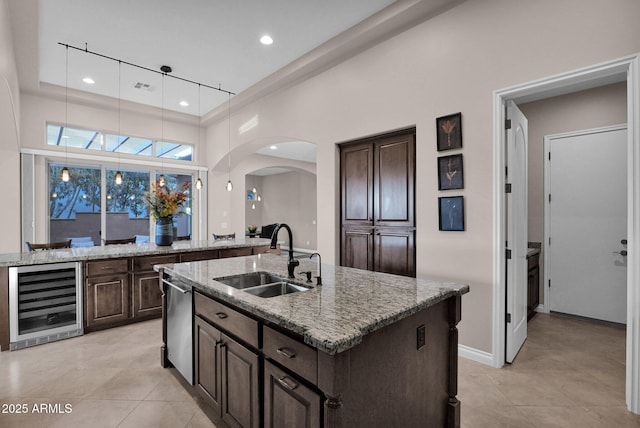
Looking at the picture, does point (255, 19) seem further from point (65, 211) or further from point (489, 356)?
point (65, 211)

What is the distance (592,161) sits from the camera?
389cm

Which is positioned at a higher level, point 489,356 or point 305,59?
point 305,59

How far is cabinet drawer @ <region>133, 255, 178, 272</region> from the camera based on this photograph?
12.5 feet

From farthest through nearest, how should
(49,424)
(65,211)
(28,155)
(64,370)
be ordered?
(65,211) → (28,155) → (64,370) → (49,424)

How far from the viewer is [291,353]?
1.33 m

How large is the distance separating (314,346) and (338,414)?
266 mm

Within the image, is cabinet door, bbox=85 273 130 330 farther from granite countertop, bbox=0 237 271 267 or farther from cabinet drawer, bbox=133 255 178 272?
granite countertop, bbox=0 237 271 267

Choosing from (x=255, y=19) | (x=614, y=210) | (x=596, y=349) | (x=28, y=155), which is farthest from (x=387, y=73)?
(x=28, y=155)

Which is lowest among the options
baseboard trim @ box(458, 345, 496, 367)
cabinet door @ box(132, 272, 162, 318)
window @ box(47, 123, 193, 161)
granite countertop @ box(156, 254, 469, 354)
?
baseboard trim @ box(458, 345, 496, 367)

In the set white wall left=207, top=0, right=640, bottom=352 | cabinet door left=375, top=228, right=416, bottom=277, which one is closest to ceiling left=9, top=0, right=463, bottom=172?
white wall left=207, top=0, right=640, bottom=352

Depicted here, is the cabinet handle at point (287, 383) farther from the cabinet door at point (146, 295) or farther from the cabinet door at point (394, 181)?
the cabinet door at point (146, 295)

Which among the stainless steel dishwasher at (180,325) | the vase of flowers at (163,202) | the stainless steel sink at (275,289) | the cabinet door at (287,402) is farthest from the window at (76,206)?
the cabinet door at (287,402)

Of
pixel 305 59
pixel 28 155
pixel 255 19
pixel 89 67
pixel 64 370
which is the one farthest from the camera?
pixel 28 155

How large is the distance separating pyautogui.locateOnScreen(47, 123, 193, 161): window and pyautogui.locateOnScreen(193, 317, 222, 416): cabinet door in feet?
17.4
